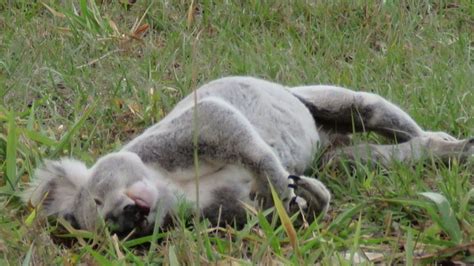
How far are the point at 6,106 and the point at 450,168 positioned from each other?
3.16m

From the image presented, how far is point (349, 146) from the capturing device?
20.8 feet

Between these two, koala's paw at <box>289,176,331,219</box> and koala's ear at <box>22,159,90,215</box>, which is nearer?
koala's paw at <box>289,176,331,219</box>

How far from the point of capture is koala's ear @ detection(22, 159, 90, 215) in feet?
17.1

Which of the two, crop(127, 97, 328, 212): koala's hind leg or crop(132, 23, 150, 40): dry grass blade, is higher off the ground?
crop(127, 97, 328, 212): koala's hind leg

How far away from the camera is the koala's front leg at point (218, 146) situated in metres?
5.11

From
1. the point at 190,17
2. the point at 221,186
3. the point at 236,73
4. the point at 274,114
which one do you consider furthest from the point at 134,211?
the point at 190,17

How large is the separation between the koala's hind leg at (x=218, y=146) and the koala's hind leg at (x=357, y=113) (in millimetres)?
1251

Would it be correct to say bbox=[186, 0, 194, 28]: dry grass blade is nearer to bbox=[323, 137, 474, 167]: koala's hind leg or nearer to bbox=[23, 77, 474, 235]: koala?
bbox=[23, 77, 474, 235]: koala

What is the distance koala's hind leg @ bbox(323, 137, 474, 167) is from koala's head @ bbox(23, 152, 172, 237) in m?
1.36

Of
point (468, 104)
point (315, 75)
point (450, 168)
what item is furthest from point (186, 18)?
point (450, 168)

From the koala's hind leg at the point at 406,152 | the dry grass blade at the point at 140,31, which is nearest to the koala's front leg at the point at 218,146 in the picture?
the koala's hind leg at the point at 406,152

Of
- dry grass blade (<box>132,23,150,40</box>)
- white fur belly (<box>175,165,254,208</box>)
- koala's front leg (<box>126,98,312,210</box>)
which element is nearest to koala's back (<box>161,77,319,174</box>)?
koala's front leg (<box>126,98,312,210</box>)

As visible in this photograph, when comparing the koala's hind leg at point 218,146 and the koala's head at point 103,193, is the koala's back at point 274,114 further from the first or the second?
the koala's head at point 103,193

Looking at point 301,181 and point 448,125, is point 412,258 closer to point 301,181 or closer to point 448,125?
point 301,181
